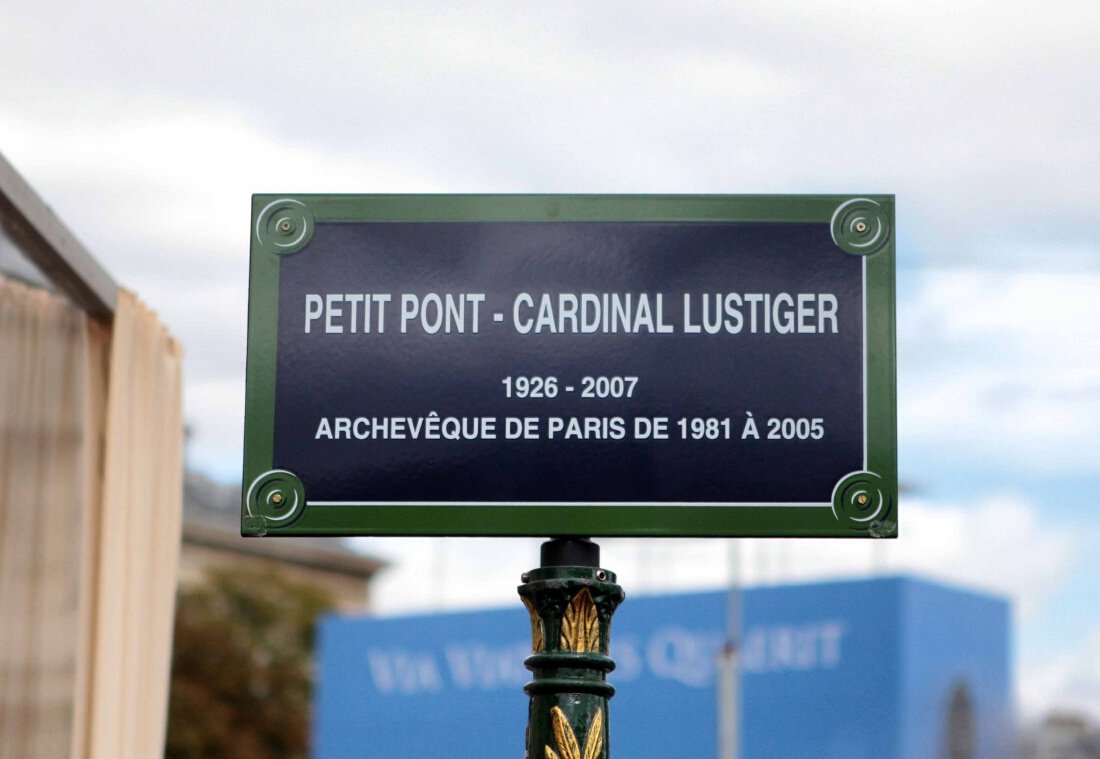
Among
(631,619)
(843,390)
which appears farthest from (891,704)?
(843,390)

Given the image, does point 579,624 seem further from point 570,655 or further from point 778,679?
point 778,679

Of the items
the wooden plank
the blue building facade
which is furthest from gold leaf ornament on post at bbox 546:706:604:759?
the blue building facade

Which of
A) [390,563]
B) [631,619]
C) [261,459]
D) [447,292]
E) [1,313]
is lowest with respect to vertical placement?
[261,459]

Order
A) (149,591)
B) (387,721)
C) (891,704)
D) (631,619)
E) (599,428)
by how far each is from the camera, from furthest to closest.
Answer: (387,721), (631,619), (891,704), (149,591), (599,428)

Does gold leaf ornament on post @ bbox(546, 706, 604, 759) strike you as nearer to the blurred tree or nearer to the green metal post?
the green metal post

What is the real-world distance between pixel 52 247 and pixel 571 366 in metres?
3.00

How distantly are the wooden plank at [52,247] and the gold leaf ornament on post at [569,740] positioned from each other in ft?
10.0

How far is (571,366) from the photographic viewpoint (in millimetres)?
3549

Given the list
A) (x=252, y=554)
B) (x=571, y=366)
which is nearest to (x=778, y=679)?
(x=571, y=366)

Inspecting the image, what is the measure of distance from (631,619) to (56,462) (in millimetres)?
20881

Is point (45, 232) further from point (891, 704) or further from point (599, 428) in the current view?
point (891, 704)

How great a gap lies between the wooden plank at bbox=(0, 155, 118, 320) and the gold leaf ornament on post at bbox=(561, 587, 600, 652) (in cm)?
297

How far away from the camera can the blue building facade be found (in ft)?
78.5

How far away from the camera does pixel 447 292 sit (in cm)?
361
